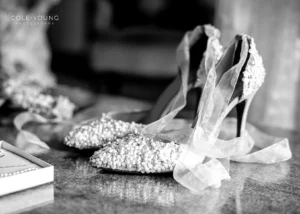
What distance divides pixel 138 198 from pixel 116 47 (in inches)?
69.4

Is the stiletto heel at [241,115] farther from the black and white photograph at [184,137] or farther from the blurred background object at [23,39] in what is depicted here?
the blurred background object at [23,39]

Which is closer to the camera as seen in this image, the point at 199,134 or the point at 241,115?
the point at 199,134

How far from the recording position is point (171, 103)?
2.68ft

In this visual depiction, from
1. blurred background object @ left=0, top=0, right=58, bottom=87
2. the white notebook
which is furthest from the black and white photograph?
blurred background object @ left=0, top=0, right=58, bottom=87

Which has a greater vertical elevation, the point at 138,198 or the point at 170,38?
the point at 170,38

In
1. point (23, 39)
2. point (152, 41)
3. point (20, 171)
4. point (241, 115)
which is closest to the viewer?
point (20, 171)

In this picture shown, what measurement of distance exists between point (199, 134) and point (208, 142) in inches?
0.8

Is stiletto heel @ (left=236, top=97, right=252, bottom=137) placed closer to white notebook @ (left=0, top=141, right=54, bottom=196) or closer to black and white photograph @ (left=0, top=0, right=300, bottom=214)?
black and white photograph @ (left=0, top=0, right=300, bottom=214)

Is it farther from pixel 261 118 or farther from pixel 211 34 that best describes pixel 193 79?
pixel 261 118

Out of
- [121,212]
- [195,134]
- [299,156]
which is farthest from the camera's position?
[299,156]

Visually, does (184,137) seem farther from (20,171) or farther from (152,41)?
(152,41)

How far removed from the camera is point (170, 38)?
198 centimetres

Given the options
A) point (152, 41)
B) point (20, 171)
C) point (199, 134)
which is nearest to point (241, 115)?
point (199, 134)

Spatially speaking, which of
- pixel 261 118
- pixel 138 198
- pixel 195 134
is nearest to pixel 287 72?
pixel 261 118
